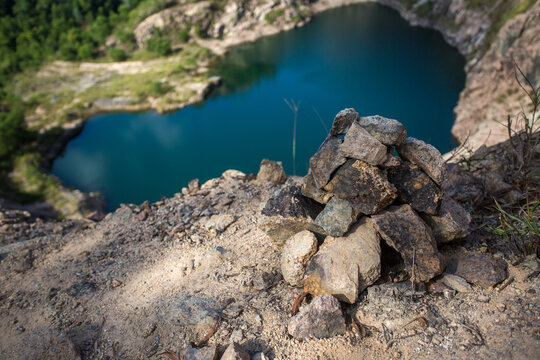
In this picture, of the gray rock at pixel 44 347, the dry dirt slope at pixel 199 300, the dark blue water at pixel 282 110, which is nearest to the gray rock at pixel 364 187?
the dry dirt slope at pixel 199 300

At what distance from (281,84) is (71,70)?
3084cm

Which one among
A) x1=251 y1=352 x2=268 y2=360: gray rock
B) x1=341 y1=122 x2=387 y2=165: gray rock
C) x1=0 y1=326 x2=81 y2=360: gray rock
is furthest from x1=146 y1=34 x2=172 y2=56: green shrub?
x1=251 y1=352 x2=268 y2=360: gray rock

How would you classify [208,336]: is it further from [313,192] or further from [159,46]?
[159,46]

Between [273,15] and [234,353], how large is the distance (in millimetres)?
55116

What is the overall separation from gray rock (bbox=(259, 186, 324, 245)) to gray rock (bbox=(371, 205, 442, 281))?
3.58 feet

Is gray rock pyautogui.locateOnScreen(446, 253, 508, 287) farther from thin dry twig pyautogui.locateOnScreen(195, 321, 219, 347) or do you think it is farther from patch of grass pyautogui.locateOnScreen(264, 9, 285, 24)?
patch of grass pyautogui.locateOnScreen(264, 9, 285, 24)

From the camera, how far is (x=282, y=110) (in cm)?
3123

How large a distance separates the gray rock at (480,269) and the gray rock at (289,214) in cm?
219

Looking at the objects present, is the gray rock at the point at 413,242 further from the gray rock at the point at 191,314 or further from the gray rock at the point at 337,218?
the gray rock at the point at 191,314

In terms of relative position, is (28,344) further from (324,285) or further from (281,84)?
(281,84)

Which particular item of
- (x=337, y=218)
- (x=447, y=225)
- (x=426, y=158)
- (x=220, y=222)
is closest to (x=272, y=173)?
(x=220, y=222)

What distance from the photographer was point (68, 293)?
741 cm

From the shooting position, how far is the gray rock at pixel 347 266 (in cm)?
546

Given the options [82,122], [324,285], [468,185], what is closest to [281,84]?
[82,122]
